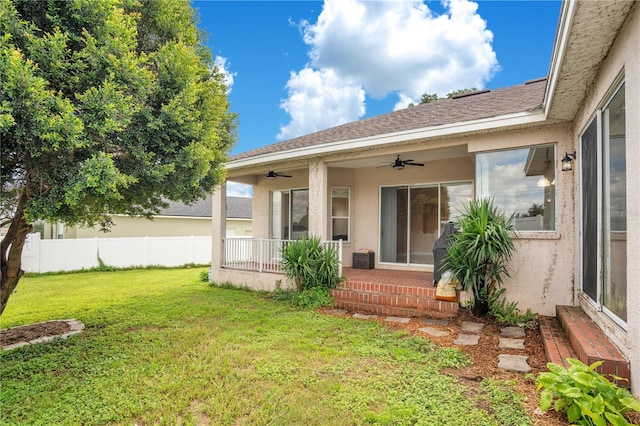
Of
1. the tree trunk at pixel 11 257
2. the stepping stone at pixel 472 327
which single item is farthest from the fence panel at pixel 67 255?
the stepping stone at pixel 472 327

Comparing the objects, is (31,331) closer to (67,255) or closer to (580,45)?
(580,45)

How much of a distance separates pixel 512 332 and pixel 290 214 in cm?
755

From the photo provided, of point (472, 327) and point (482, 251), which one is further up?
point (482, 251)

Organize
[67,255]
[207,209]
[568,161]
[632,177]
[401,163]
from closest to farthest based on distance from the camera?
[632,177] → [568,161] → [401,163] → [67,255] → [207,209]

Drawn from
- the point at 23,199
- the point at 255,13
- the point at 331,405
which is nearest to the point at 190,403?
the point at 331,405

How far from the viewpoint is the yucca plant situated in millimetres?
5410

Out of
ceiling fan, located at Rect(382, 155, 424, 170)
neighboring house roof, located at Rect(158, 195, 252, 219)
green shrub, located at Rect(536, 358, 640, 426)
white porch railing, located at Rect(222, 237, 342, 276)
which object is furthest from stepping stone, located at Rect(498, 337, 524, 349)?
neighboring house roof, located at Rect(158, 195, 252, 219)

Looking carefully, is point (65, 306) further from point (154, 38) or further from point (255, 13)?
point (255, 13)

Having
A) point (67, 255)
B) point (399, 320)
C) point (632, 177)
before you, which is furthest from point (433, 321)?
point (67, 255)

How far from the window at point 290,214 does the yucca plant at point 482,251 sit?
5.79 m

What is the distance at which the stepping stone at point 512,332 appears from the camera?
A: 4.95 m

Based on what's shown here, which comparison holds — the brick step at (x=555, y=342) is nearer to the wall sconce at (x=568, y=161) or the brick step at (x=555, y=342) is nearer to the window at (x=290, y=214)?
the wall sconce at (x=568, y=161)

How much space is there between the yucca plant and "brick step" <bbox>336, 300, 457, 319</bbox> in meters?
0.58

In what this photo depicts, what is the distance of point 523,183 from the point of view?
19.5 ft
